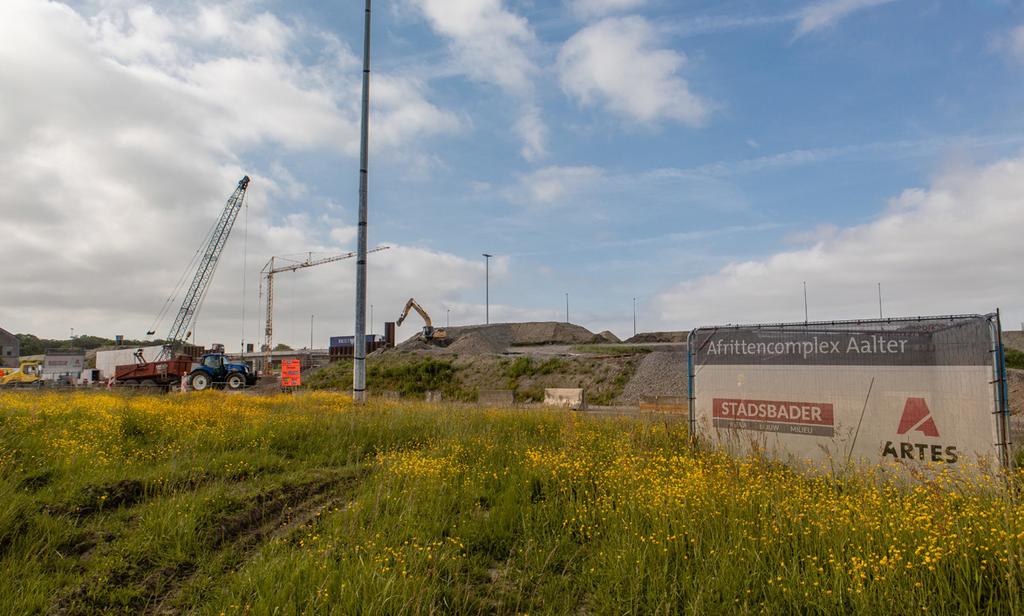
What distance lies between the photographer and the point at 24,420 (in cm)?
1080

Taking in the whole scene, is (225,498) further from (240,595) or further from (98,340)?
(98,340)

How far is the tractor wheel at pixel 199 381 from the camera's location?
3484 cm

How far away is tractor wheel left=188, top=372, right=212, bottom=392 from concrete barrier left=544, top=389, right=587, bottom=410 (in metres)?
22.2

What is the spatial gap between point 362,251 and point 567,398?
1353cm

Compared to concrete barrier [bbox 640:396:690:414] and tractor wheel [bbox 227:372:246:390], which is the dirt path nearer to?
concrete barrier [bbox 640:396:690:414]

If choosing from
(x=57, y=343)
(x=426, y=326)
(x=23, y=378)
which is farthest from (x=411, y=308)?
(x=57, y=343)

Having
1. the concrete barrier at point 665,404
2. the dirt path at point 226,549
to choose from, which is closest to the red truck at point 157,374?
the concrete barrier at point 665,404

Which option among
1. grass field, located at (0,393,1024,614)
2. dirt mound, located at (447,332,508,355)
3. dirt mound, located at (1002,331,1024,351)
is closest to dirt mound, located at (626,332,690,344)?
dirt mound, located at (447,332,508,355)

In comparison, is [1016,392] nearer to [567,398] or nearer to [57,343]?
[567,398]

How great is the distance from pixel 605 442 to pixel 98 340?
189 metres

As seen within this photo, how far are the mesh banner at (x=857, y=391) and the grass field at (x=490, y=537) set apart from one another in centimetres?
151

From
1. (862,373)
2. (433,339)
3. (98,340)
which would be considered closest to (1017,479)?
(862,373)

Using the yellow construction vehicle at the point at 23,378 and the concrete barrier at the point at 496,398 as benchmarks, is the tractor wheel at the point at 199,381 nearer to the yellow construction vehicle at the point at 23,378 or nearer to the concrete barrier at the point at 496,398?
the concrete barrier at the point at 496,398

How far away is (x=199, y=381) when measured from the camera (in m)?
35.0
